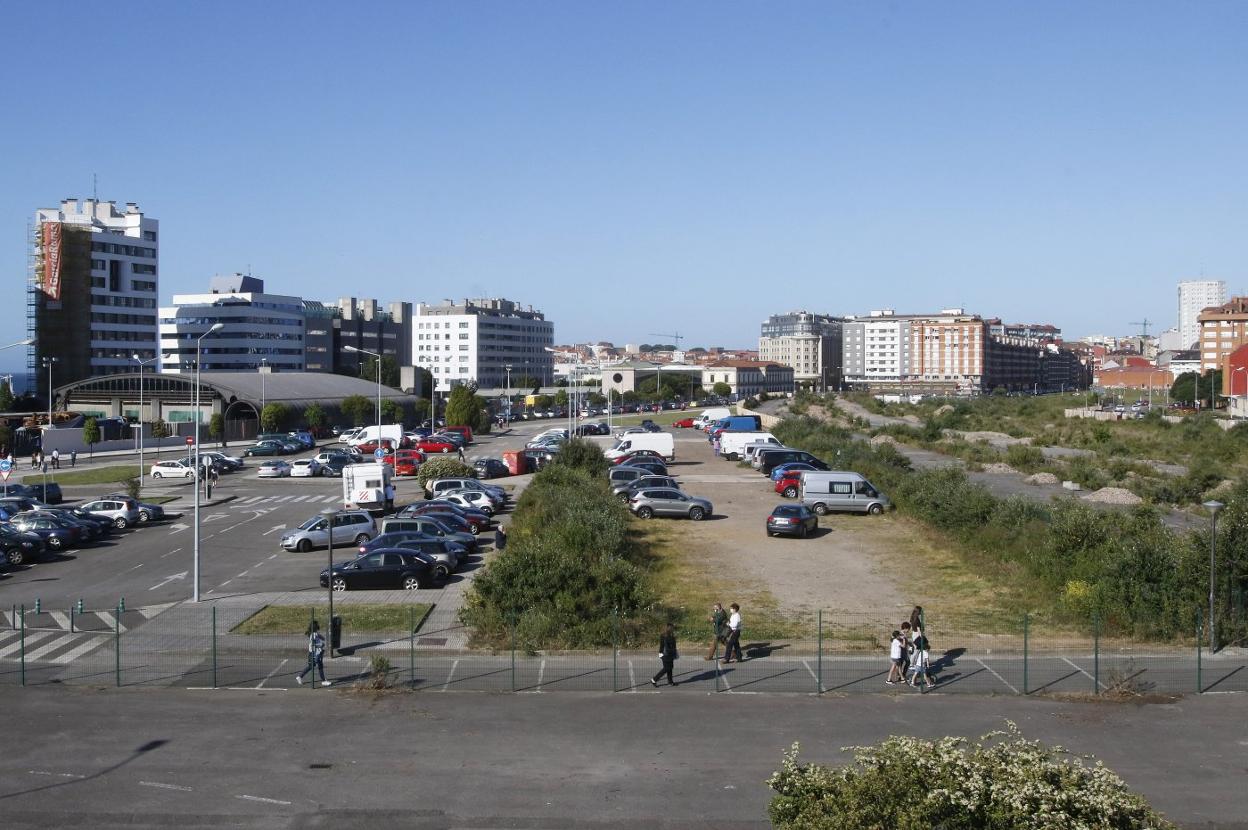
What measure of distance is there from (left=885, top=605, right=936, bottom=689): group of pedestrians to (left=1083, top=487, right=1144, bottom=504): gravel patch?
99.1 ft

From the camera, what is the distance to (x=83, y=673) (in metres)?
21.8

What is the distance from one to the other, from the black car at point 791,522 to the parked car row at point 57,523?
2391 cm

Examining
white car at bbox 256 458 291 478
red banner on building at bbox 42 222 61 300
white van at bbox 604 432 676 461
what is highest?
red banner on building at bbox 42 222 61 300

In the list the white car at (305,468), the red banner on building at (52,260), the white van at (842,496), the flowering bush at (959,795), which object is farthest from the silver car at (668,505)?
the red banner on building at (52,260)

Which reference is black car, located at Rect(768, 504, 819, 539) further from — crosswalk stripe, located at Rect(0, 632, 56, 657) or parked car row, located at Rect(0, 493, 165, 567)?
parked car row, located at Rect(0, 493, 165, 567)

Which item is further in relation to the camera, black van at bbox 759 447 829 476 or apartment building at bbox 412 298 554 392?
apartment building at bbox 412 298 554 392

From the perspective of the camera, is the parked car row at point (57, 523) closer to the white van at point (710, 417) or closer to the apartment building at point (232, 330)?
the white van at point (710, 417)

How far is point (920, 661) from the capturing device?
2084cm

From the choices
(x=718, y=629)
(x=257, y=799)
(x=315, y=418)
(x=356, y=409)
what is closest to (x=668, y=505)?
(x=718, y=629)

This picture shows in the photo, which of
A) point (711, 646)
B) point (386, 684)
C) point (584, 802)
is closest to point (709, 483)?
point (711, 646)

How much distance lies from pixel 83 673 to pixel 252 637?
3.78m

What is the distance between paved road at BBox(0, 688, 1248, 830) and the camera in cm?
1463

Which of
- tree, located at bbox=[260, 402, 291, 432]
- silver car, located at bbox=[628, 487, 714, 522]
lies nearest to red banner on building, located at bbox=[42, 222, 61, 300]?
tree, located at bbox=[260, 402, 291, 432]

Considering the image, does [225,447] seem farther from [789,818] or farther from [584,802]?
[789,818]
